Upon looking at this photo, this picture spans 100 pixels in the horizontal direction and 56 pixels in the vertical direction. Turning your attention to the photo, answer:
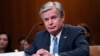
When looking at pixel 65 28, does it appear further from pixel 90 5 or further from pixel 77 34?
pixel 90 5

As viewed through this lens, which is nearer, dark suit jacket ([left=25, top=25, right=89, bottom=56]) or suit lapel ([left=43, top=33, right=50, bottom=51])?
dark suit jacket ([left=25, top=25, right=89, bottom=56])

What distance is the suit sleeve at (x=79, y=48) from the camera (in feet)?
7.04

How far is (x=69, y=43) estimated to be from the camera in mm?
2277

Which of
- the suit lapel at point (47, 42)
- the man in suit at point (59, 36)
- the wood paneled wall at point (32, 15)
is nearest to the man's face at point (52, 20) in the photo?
the man in suit at point (59, 36)

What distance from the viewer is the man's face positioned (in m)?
2.22

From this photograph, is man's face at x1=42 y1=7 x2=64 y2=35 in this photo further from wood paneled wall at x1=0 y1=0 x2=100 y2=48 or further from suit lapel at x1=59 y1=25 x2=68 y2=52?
wood paneled wall at x1=0 y1=0 x2=100 y2=48

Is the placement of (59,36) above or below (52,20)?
below

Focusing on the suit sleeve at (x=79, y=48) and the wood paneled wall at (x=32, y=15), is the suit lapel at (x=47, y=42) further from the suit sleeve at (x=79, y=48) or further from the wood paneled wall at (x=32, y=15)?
the wood paneled wall at (x=32, y=15)

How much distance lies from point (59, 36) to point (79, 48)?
0.69 feet

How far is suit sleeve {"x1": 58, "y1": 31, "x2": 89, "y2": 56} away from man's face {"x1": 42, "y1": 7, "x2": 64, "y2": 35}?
0.60 ft

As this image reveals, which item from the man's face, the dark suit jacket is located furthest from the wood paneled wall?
the man's face

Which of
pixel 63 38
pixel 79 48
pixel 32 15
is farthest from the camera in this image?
pixel 32 15

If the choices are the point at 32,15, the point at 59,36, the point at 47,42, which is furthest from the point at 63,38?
the point at 32,15

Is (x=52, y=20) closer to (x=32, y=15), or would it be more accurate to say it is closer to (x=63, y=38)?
(x=63, y=38)
